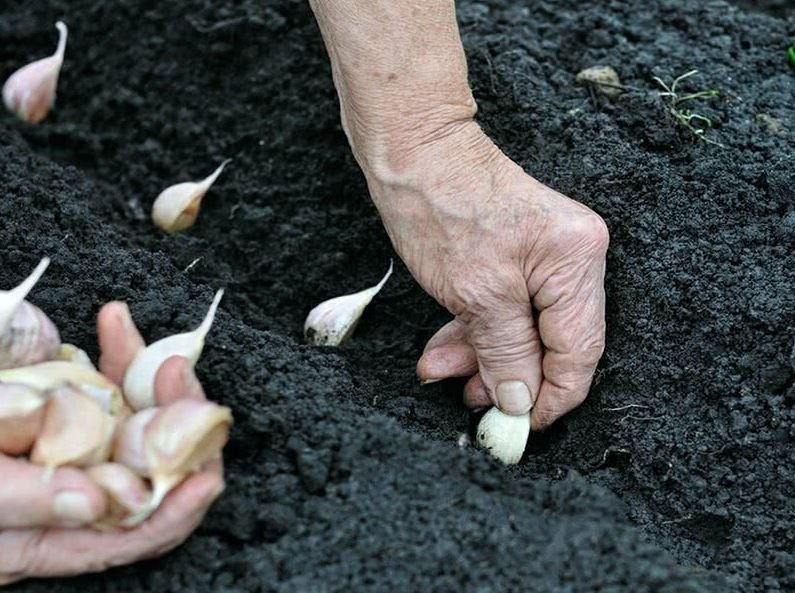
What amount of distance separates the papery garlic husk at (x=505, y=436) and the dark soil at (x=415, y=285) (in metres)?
0.04

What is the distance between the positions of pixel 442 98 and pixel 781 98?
2.57 ft

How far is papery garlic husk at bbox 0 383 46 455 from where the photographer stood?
1419 millimetres

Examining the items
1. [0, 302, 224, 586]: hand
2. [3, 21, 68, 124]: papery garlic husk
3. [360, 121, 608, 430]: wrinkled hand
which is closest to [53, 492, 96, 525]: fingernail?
[0, 302, 224, 586]: hand

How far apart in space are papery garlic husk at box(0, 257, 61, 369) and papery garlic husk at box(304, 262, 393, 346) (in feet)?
1.98

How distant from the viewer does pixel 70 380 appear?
4.99 ft

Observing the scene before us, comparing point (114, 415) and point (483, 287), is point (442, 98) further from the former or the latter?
point (114, 415)

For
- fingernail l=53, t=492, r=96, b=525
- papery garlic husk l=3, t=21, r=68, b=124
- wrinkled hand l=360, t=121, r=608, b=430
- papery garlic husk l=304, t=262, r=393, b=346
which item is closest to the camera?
fingernail l=53, t=492, r=96, b=525

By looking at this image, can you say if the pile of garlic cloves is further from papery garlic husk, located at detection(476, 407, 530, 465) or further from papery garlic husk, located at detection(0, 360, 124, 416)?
papery garlic husk, located at detection(476, 407, 530, 465)

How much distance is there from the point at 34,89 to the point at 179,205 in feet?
1.79

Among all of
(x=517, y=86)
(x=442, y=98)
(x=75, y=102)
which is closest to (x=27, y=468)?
(x=442, y=98)

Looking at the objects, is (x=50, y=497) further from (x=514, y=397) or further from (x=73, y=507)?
(x=514, y=397)

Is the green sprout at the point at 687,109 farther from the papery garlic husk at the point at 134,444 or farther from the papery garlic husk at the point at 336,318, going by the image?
the papery garlic husk at the point at 134,444

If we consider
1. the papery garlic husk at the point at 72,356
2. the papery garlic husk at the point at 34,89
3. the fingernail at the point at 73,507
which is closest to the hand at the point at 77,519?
the fingernail at the point at 73,507

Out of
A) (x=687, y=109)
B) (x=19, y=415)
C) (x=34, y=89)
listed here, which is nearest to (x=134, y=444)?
(x=19, y=415)
